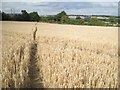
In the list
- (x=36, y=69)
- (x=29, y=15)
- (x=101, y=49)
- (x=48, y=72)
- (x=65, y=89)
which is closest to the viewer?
(x=65, y=89)

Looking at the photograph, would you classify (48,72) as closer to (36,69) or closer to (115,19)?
(36,69)

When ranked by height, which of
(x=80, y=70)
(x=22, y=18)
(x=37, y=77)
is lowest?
(x=37, y=77)

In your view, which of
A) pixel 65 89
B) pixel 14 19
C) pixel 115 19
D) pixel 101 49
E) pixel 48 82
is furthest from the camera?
pixel 115 19

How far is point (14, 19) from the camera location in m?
38.0

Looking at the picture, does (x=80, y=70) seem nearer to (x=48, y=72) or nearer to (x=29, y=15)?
(x=48, y=72)

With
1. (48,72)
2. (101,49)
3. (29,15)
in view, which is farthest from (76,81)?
(29,15)

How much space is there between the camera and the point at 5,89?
8.93 feet

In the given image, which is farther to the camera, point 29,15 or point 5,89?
point 29,15

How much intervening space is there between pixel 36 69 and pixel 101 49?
4163 mm

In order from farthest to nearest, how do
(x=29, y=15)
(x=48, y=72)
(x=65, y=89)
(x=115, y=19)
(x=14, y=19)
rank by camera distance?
(x=115, y=19), (x=14, y=19), (x=29, y=15), (x=48, y=72), (x=65, y=89)

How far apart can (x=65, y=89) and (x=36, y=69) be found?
1.74 metres

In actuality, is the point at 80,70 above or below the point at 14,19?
below

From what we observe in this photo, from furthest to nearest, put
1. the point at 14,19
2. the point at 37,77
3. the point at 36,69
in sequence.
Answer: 1. the point at 14,19
2. the point at 36,69
3. the point at 37,77

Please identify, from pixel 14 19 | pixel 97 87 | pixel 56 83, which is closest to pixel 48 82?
pixel 56 83
